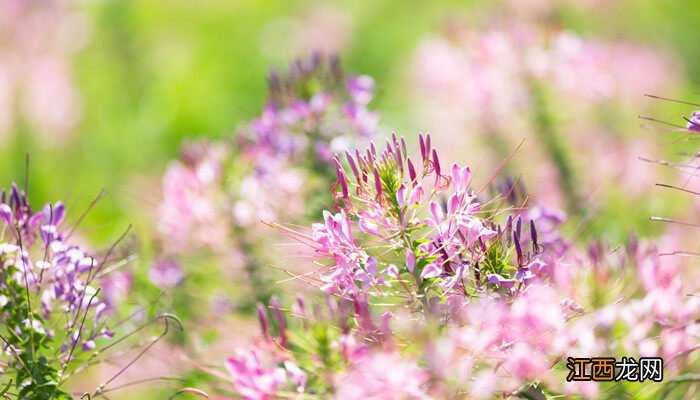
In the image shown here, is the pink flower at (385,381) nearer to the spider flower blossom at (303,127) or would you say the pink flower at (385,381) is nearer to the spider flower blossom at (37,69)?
the spider flower blossom at (303,127)

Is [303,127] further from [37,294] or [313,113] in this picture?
[37,294]

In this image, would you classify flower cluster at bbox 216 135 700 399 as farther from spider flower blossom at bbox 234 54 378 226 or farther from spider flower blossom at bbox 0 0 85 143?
spider flower blossom at bbox 0 0 85 143

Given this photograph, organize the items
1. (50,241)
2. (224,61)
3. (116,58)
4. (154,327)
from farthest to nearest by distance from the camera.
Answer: (224,61)
(116,58)
(154,327)
(50,241)

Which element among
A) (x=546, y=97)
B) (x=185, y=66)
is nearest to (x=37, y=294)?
(x=546, y=97)

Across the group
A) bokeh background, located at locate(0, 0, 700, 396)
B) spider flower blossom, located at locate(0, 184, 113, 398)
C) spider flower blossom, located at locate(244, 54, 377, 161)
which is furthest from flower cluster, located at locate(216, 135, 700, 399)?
spider flower blossom, located at locate(244, 54, 377, 161)

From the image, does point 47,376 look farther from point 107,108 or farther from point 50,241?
point 107,108

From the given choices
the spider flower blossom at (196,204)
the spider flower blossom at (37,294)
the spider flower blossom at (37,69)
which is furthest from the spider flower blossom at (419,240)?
the spider flower blossom at (37,69)

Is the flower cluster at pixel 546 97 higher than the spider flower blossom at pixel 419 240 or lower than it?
lower

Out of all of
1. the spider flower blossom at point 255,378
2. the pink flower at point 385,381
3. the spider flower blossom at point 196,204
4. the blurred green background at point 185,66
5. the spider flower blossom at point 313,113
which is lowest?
the blurred green background at point 185,66

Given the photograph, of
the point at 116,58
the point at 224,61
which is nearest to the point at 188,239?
the point at 116,58
